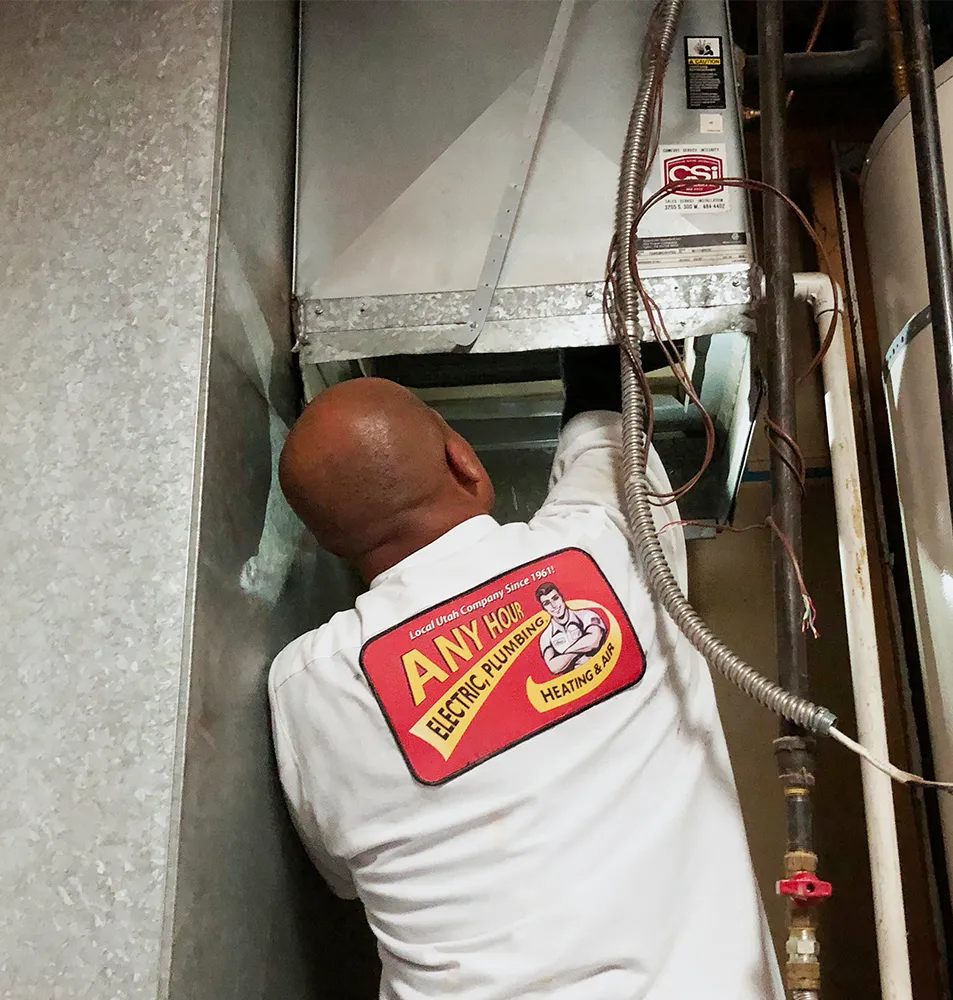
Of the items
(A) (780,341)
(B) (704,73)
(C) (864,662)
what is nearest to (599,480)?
(A) (780,341)

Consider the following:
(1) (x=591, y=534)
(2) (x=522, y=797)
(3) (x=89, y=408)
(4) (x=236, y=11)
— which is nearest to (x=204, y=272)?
(3) (x=89, y=408)

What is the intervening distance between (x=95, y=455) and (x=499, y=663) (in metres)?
0.47

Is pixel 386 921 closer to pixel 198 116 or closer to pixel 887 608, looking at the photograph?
pixel 198 116

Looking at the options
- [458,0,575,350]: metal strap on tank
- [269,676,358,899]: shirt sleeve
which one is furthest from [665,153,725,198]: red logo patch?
[269,676,358,899]: shirt sleeve

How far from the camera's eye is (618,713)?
982mm

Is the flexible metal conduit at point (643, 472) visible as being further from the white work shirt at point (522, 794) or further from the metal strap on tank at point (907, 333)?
the metal strap on tank at point (907, 333)

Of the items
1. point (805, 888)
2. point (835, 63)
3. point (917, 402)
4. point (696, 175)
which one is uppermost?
point (835, 63)

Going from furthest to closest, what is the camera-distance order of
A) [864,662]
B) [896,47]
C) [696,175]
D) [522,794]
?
1. [896,47]
2. [696,175]
3. [864,662]
4. [522,794]

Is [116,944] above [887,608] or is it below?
below

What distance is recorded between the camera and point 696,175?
1.26 meters

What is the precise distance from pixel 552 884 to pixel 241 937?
32cm

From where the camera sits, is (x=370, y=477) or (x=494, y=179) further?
(x=494, y=179)

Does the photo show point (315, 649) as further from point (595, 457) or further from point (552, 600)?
point (595, 457)

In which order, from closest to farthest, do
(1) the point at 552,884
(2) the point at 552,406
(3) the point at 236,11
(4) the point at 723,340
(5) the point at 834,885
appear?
(1) the point at 552,884 < (3) the point at 236,11 < (4) the point at 723,340 < (5) the point at 834,885 < (2) the point at 552,406
